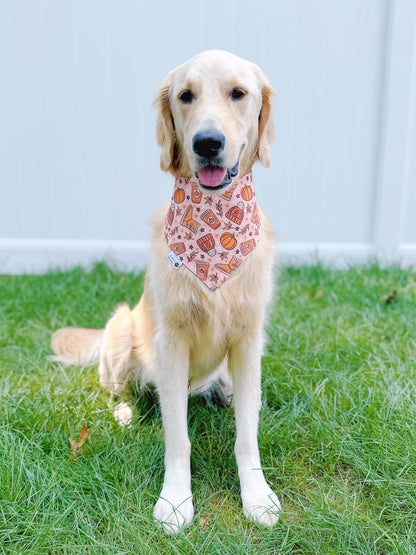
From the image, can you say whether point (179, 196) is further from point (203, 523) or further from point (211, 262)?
point (203, 523)

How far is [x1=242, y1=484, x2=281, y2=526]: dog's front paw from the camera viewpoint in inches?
67.7

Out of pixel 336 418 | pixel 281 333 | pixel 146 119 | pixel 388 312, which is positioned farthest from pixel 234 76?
pixel 146 119

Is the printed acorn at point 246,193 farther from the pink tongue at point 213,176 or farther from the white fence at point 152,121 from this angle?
the white fence at point 152,121

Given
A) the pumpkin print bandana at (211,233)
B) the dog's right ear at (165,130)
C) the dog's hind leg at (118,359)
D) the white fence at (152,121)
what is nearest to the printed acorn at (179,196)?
the pumpkin print bandana at (211,233)

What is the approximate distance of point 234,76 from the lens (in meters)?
1.76

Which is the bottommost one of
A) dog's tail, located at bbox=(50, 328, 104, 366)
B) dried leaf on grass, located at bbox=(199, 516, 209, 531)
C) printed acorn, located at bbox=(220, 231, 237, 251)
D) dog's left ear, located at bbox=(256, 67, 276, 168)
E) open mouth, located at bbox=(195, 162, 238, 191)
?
dried leaf on grass, located at bbox=(199, 516, 209, 531)

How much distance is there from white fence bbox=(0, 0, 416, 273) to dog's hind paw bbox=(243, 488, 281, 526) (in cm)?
262

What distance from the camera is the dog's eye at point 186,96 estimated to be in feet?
5.88

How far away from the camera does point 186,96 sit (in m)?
1.81

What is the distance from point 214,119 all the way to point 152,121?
2537 mm

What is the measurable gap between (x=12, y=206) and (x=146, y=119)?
1.28m

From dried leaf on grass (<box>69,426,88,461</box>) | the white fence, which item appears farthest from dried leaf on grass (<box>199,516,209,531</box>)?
the white fence

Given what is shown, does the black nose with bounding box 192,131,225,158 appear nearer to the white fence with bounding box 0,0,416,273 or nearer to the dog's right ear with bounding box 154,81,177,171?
the dog's right ear with bounding box 154,81,177,171

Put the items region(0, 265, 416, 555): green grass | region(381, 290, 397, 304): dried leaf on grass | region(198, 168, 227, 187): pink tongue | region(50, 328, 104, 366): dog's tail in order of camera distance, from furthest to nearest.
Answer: region(381, 290, 397, 304): dried leaf on grass → region(50, 328, 104, 366): dog's tail → region(198, 168, 227, 187): pink tongue → region(0, 265, 416, 555): green grass
